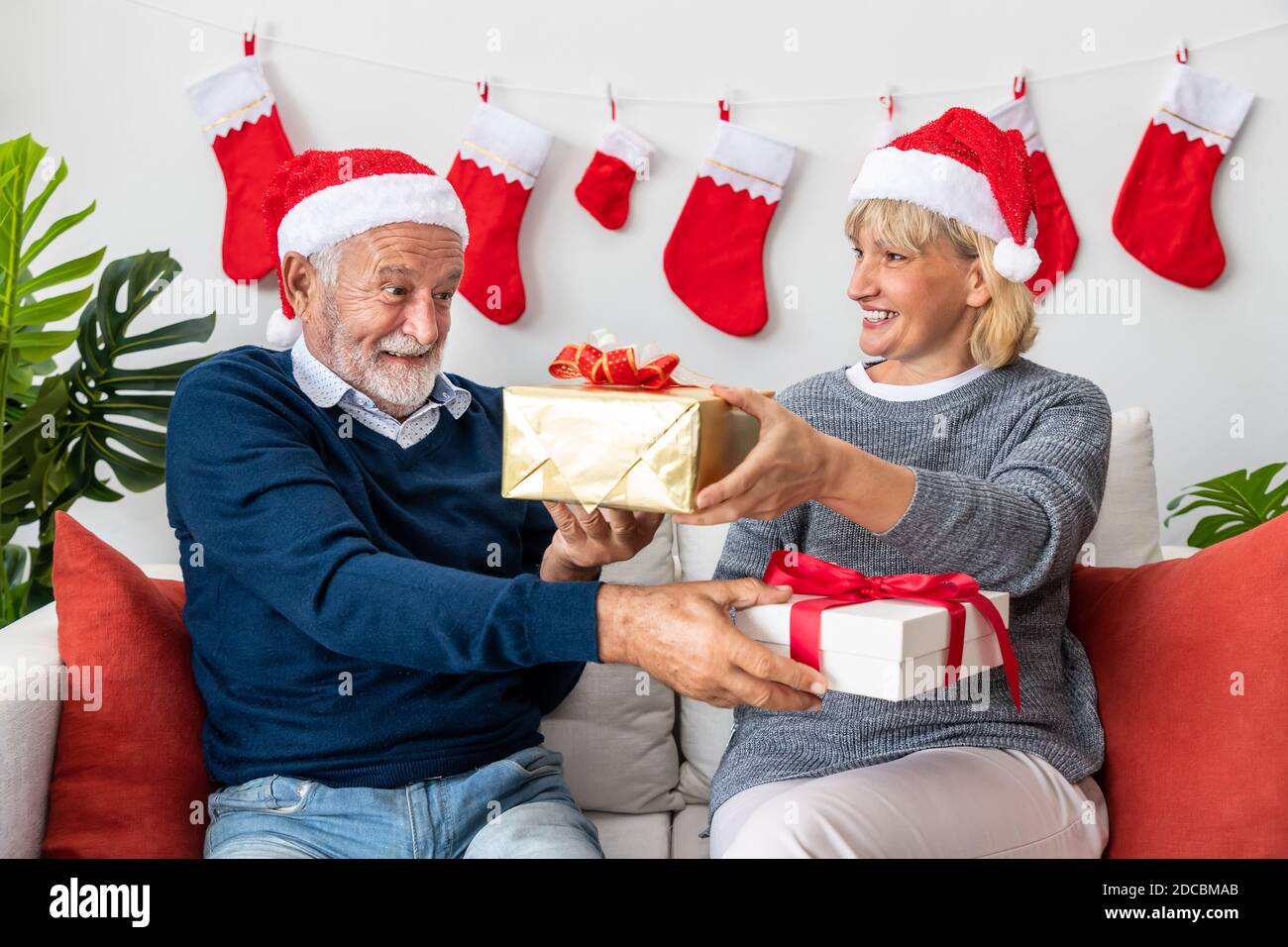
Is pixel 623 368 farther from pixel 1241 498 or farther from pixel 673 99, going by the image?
pixel 1241 498

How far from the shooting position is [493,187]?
2.55 meters

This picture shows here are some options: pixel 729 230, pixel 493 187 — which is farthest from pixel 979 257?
pixel 493 187

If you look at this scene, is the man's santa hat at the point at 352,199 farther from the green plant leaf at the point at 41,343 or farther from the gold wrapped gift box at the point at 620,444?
the green plant leaf at the point at 41,343

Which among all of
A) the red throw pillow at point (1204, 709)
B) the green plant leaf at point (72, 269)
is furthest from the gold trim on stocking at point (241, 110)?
the red throw pillow at point (1204, 709)

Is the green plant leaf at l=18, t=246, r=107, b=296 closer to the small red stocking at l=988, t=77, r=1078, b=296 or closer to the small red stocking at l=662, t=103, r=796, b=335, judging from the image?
the small red stocking at l=662, t=103, r=796, b=335

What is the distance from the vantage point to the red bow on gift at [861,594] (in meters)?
1.21

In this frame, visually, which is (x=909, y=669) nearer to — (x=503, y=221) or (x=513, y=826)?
(x=513, y=826)

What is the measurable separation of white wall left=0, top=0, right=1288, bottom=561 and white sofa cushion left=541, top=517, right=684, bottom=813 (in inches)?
35.8

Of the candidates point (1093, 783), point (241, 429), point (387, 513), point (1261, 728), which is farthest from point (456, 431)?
point (1261, 728)

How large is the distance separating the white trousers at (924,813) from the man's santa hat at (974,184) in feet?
2.18

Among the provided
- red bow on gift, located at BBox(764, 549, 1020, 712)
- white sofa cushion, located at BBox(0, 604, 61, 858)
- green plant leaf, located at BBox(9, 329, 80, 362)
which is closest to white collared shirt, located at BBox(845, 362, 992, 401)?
red bow on gift, located at BBox(764, 549, 1020, 712)

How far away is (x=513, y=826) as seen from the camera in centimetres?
143

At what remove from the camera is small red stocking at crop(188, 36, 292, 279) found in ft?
8.36

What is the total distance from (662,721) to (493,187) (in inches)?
48.6
